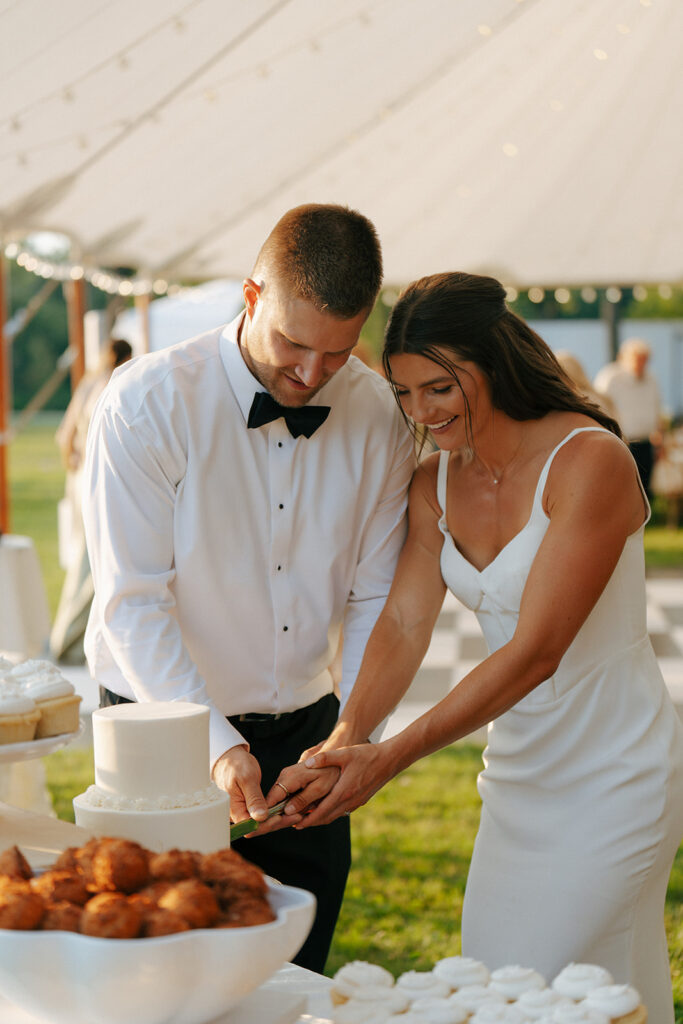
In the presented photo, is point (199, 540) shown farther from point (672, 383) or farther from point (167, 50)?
point (672, 383)

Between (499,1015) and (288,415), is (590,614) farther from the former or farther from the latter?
(499,1015)

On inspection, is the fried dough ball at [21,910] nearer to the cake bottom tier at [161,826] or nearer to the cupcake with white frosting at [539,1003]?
the cake bottom tier at [161,826]

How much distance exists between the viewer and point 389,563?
205 centimetres

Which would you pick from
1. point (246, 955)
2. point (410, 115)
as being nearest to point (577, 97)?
point (410, 115)

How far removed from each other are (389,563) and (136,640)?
1.65ft

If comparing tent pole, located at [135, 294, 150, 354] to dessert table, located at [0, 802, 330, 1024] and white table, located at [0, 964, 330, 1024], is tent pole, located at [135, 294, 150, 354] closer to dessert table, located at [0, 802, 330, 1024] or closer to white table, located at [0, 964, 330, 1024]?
dessert table, located at [0, 802, 330, 1024]

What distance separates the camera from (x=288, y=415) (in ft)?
6.31

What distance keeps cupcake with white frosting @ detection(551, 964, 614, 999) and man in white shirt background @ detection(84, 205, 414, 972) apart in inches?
26.4

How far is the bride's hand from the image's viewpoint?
1.56 m

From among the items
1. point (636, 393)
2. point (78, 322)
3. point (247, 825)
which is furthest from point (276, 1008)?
point (636, 393)

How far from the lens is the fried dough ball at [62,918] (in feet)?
3.00

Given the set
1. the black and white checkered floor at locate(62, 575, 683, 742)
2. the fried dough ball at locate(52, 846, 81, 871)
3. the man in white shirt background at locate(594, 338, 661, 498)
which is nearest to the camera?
the fried dough ball at locate(52, 846, 81, 871)

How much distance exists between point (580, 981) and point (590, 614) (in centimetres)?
82

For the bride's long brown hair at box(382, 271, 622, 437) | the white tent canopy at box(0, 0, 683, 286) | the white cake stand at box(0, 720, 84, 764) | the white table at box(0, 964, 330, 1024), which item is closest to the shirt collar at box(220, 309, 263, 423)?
the bride's long brown hair at box(382, 271, 622, 437)
